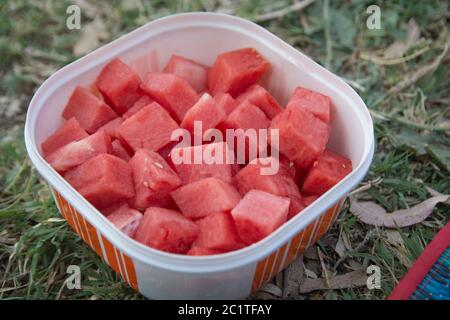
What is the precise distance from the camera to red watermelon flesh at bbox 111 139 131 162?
193 centimetres

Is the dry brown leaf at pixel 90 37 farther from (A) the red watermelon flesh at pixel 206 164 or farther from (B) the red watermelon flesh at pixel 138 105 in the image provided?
(A) the red watermelon flesh at pixel 206 164

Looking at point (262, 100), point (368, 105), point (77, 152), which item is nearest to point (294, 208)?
point (262, 100)

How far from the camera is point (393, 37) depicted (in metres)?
2.72

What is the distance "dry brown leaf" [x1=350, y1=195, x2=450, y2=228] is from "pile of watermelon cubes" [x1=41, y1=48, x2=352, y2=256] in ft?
0.88

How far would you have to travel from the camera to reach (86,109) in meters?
2.01

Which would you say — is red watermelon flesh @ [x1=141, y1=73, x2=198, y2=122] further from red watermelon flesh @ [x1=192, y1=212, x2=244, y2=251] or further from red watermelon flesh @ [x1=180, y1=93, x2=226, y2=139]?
red watermelon flesh @ [x1=192, y1=212, x2=244, y2=251]

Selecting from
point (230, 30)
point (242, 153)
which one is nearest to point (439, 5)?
point (230, 30)

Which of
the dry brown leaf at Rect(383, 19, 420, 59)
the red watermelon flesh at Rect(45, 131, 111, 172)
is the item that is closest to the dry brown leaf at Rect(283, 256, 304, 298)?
the red watermelon flesh at Rect(45, 131, 111, 172)

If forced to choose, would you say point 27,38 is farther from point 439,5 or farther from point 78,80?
point 439,5

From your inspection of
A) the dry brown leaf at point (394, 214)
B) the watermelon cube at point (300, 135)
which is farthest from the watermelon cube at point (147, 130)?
the dry brown leaf at point (394, 214)

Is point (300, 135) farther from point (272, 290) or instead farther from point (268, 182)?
point (272, 290)

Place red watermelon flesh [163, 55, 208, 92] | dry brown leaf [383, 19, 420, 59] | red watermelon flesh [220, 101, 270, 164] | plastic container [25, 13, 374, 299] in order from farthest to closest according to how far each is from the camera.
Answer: dry brown leaf [383, 19, 420, 59] → red watermelon flesh [163, 55, 208, 92] → red watermelon flesh [220, 101, 270, 164] → plastic container [25, 13, 374, 299]

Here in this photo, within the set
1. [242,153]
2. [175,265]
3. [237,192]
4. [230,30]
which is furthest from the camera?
[230,30]

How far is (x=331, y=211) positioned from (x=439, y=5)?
1.51 m
